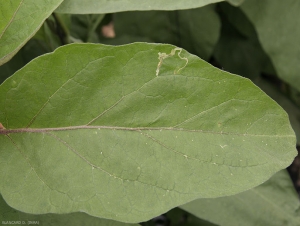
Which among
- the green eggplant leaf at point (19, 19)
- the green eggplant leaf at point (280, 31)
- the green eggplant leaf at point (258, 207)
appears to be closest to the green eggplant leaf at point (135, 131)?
the green eggplant leaf at point (19, 19)

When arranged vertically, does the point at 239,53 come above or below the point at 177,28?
below

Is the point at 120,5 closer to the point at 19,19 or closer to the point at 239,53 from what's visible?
the point at 19,19

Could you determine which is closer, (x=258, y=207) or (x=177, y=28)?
(x=258, y=207)

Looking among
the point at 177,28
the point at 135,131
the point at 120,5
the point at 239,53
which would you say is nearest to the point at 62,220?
the point at 135,131

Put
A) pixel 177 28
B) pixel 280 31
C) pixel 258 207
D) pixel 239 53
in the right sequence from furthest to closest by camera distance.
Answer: pixel 239 53, pixel 177 28, pixel 280 31, pixel 258 207

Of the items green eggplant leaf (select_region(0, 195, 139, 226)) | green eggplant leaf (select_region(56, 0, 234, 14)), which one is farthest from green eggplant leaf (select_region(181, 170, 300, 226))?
green eggplant leaf (select_region(56, 0, 234, 14))

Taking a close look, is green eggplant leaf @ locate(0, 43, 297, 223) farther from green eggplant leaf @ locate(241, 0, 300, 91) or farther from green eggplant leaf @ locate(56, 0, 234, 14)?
green eggplant leaf @ locate(241, 0, 300, 91)

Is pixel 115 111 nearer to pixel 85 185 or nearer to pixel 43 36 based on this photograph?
pixel 85 185
